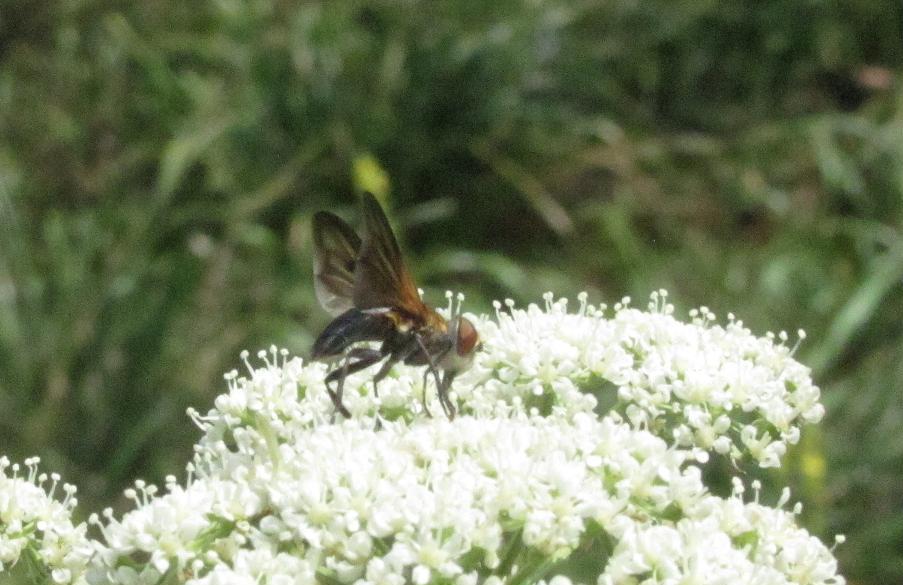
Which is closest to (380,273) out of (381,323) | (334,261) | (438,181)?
(381,323)

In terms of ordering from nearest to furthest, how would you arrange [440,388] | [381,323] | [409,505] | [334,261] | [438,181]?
[409,505]
[440,388]
[381,323]
[334,261]
[438,181]

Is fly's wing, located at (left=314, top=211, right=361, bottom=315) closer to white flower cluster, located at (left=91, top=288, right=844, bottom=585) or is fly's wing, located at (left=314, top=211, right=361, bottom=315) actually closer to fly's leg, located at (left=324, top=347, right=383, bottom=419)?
fly's leg, located at (left=324, top=347, right=383, bottom=419)

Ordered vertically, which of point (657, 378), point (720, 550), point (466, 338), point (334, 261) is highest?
point (334, 261)

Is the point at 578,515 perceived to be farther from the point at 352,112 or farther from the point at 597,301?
the point at 352,112

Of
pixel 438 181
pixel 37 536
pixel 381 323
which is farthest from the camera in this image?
pixel 438 181

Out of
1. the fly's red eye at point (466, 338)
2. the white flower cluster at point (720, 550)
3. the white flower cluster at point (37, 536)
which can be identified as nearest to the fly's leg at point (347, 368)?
the fly's red eye at point (466, 338)

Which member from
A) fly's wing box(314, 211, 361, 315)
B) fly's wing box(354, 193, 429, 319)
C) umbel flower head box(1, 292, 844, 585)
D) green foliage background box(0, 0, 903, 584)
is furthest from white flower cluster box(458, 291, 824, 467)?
green foliage background box(0, 0, 903, 584)

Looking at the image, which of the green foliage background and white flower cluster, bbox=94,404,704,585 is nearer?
white flower cluster, bbox=94,404,704,585

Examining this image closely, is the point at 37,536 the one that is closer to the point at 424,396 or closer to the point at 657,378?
the point at 424,396
